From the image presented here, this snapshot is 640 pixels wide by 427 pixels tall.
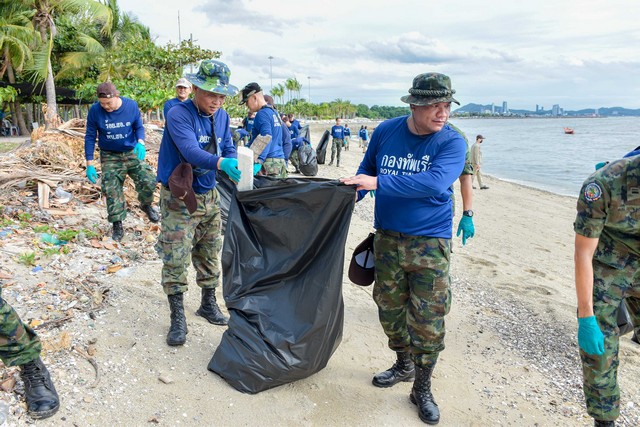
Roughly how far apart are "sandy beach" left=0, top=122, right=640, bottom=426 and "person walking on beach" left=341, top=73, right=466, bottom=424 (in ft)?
1.54

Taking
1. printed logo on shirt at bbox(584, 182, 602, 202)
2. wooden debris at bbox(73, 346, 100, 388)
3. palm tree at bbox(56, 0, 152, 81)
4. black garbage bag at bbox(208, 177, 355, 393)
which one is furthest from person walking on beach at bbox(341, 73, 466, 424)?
palm tree at bbox(56, 0, 152, 81)

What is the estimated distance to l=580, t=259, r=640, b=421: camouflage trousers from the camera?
2330mm

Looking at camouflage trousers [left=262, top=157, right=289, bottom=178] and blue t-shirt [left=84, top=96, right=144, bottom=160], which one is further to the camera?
camouflage trousers [left=262, top=157, right=289, bottom=178]

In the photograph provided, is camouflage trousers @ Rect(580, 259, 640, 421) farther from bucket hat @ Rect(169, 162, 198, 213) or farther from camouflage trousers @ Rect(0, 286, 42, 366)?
camouflage trousers @ Rect(0, 286, 42, 366)

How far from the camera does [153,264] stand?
15.8 ft

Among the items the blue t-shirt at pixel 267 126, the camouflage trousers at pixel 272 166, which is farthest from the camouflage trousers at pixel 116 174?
the camouflage trousers at pixel 272 166

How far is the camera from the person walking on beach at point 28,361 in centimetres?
238

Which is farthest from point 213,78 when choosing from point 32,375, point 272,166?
point 272,166

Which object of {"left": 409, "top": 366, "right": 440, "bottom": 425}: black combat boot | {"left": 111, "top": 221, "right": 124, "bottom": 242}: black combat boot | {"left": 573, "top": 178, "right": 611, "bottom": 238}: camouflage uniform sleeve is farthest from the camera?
{"left": 111, "top": 221, "right": 124, "bottom": 242}: black combat boot

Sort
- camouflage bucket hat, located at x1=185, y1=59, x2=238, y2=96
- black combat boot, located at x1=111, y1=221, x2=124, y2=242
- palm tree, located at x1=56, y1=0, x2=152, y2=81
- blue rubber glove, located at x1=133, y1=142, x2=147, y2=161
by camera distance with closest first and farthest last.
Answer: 1. camouflage bucket hat, located at x1=185, y1=59, x2=238, y2=96
2. blue rubber glove, located at x1=133, y1=142, x2=147, y2=161
3. black combat boot, located at x1=111, y1=221, x2=124, y2=242
4. palm tree, located at x1=56, y1=0, x2=152, y2=81

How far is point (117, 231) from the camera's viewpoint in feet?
18.2

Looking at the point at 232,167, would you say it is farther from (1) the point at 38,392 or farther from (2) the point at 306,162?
(2) the point at 306,162

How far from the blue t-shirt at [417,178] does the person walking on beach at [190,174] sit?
3.41 ft

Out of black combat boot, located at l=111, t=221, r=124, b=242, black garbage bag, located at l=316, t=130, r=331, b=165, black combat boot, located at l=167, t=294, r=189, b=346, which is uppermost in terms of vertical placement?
black garbage bag, located at l=316, t=130, r=331, b=165
